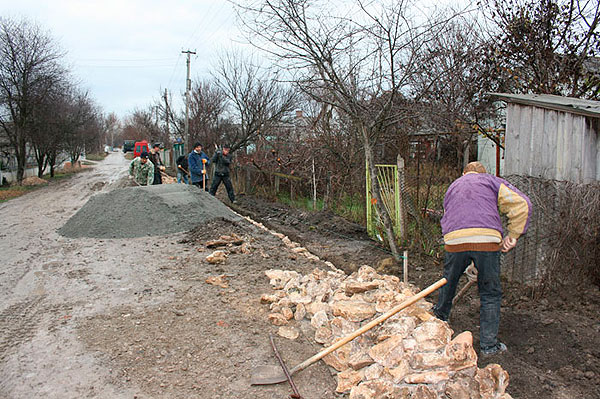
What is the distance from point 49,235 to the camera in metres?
8.84

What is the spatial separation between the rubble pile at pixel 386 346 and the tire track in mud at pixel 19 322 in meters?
2.16

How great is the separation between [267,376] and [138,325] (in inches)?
61.2

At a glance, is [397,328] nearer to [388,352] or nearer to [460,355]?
[388,352]

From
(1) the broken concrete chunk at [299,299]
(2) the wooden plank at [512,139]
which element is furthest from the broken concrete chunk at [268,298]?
(2) the wooden plank at [512,139]

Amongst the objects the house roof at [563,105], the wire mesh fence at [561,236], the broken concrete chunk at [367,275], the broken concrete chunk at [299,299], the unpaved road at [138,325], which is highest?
the house roof at [563,105]

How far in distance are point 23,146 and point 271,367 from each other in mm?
23263

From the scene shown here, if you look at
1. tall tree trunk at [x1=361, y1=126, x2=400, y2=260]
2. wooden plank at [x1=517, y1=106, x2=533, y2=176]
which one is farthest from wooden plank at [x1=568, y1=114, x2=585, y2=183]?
tall tree trunk at [x1=361, y1=126, x2=400, y2=260]

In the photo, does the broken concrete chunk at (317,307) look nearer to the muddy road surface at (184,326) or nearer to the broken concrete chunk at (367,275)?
the muddy road surface at (184,326)

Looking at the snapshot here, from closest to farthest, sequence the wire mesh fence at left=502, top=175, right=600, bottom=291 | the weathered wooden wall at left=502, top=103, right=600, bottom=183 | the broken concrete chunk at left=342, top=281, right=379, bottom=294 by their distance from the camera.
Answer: the wire mesh fence at left=502, top=175, right=600, bottom=291 → the broken concrete chunk at left=342, top=281, right=379, bottom=294 → the weathered wooden wall at left=502, top=103, right=600, bottom=183

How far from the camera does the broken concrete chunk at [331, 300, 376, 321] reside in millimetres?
3926

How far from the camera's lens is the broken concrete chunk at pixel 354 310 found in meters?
3.93

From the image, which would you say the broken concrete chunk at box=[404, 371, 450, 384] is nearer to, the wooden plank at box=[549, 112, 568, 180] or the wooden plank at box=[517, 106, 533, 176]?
the wooden plank at box=[549, 112, 568, 180]

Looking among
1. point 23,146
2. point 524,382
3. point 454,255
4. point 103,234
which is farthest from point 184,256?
point 23,146

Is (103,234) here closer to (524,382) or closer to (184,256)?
(184,256)
